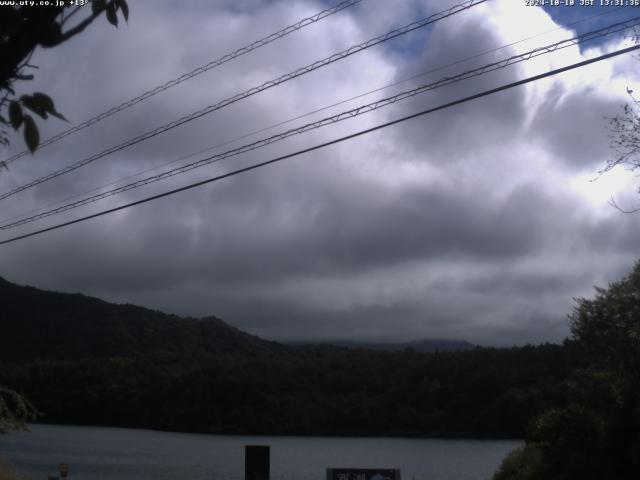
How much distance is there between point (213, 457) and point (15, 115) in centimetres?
4021

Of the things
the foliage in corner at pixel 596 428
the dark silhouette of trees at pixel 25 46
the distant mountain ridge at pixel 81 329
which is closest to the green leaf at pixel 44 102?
the dark silhouette of trees at pixel 25 46

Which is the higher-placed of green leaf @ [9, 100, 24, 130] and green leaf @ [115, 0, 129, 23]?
green leaf @ [115, 0, 129, 23]

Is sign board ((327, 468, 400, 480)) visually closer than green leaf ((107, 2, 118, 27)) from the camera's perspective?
No

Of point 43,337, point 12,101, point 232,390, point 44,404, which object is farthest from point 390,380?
point 12,101

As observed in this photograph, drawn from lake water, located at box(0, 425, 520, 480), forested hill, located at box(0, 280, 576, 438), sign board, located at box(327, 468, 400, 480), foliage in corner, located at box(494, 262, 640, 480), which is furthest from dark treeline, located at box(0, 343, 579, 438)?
sign board, located at box(327, 468, 400, 480)

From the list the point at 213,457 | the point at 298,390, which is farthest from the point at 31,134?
the point at 298,390

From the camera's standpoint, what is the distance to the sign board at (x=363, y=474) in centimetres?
1455

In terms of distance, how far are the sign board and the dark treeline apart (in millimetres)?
37457

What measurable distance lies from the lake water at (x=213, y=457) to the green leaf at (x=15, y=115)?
22074 mm

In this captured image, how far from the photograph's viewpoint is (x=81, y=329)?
10006 centimetres

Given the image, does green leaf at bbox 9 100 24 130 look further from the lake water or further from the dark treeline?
the dark treeline

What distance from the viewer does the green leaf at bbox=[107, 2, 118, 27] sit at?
4.24m

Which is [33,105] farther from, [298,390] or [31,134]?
[298,390]

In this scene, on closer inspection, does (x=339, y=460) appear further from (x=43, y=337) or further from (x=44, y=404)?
(x=43, y=337)
